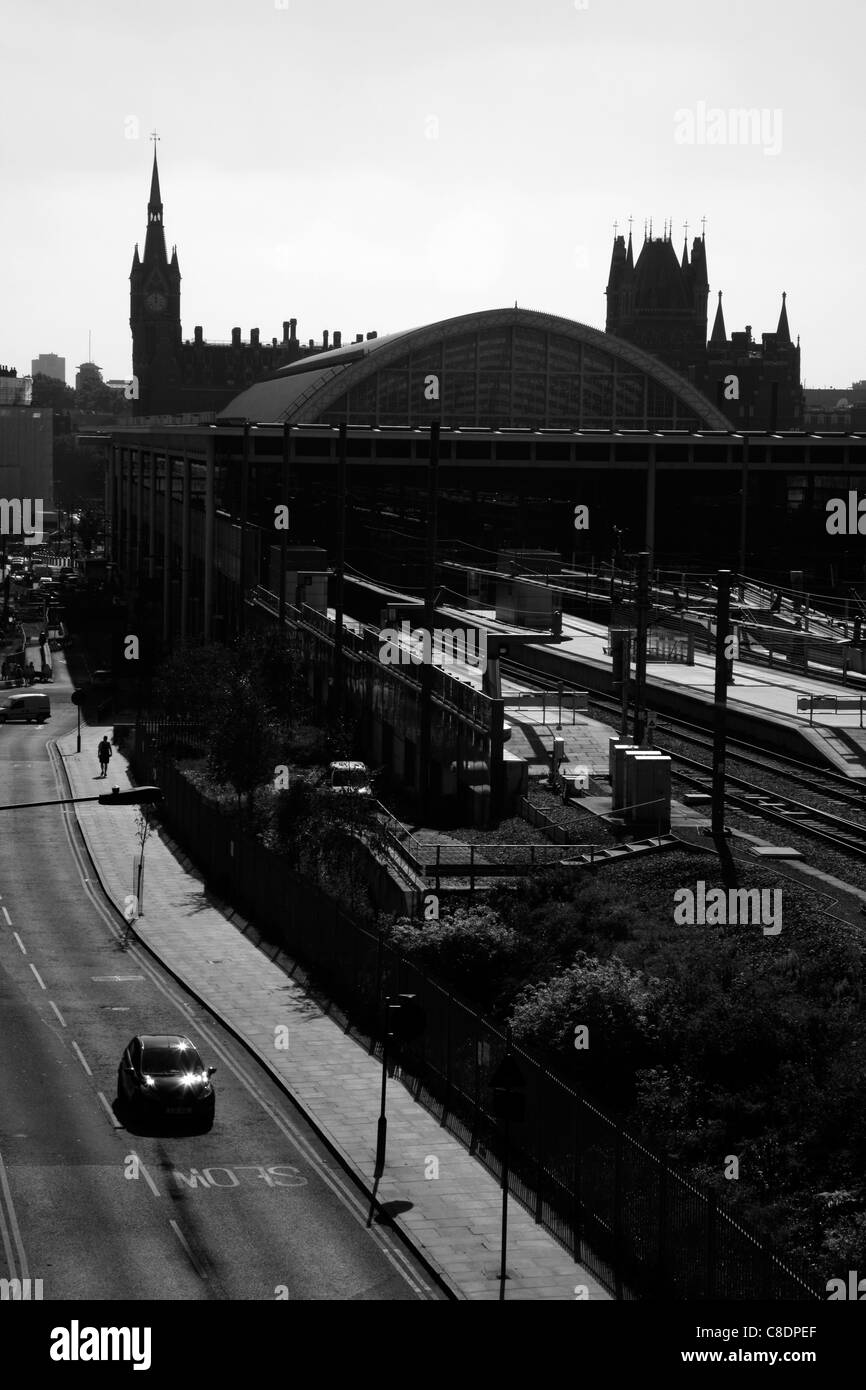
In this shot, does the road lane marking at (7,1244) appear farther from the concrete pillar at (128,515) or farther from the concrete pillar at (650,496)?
the concrete pillar at (128,515)

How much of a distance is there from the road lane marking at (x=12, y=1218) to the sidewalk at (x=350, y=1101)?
14.1 feet

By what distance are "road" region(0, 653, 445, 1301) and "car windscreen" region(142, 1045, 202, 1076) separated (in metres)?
0.86

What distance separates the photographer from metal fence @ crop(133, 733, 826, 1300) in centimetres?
1716

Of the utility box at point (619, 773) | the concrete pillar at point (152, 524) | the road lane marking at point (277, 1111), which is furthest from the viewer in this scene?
the concrete pillar at point (152, 524)

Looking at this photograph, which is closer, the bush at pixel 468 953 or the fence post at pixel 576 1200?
the fence post at pixel 576 1200

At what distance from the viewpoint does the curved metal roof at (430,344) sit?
9419cm

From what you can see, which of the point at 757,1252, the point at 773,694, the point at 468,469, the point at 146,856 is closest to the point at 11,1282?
the point at 757,1252

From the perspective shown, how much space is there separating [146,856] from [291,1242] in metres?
25.7

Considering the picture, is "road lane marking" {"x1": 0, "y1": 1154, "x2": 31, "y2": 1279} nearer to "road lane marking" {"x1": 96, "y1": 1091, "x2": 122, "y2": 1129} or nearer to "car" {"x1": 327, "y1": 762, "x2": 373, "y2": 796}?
"road lane marking" {"x1": 96, "y1": 1091, "x2": 122, "y2": 1129}

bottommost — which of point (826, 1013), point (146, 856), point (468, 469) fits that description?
point (146, 856)

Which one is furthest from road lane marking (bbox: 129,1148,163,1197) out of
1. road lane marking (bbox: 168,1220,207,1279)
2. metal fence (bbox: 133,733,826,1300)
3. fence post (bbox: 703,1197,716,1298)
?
fence post (bbox: 703,1197,716,1298)

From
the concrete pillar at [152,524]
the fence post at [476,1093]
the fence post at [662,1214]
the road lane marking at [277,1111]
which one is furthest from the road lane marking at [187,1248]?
the concrete pillar at [152,524]

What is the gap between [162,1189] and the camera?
2155 cm

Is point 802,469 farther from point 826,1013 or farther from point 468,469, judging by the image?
point 826,1013
